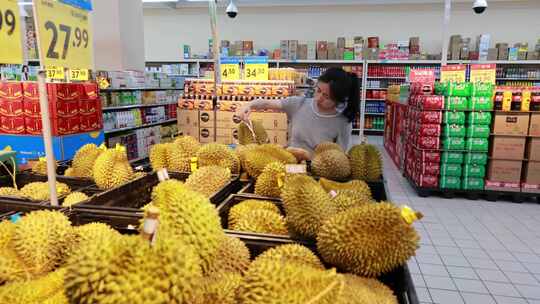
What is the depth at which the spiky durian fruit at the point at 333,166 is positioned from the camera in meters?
1.51

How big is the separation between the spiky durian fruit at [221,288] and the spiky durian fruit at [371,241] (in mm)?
247

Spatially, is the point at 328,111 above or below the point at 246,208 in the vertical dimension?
above

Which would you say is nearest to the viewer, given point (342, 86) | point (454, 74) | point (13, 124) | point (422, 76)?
point (342, 86)

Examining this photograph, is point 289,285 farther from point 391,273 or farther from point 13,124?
point 13,124

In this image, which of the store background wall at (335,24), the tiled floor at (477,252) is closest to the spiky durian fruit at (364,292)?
the tiled floor at (477,252)

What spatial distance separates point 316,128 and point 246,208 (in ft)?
4.79

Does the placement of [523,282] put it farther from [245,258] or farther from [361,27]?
[361,27]

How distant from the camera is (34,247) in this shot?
824mm

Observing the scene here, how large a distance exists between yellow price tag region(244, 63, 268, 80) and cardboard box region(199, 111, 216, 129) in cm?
121

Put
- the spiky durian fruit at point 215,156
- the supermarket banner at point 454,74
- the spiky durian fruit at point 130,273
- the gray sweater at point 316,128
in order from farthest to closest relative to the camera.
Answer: the supermarket banner at point 454,74 → the gray sweater at point 316,128 → the spiky durian fruit at point 215,156 → the spiky durian fruit at point 130,273

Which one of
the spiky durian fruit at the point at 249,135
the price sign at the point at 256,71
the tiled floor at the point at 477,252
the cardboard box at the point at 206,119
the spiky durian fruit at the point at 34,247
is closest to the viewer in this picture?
the spiky durian fruit at the point at 34,247

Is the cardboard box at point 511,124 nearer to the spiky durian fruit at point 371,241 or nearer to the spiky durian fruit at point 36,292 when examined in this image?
the spiky durian fruit at point 371,241

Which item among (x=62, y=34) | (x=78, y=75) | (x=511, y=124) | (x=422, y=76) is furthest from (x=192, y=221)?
(x=422, y=76)

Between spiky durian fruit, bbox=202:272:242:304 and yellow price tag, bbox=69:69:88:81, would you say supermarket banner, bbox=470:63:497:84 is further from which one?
yellow price tag, bbox=69:69:88:81
